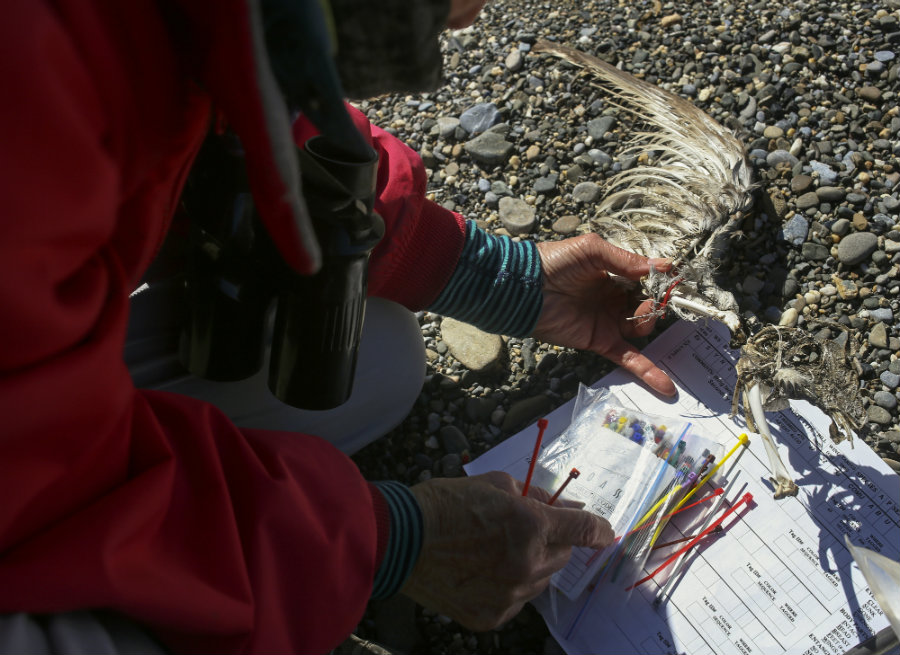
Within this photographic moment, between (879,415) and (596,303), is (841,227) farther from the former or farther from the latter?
(596,303)

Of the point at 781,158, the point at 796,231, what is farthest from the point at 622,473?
the point at 781,158

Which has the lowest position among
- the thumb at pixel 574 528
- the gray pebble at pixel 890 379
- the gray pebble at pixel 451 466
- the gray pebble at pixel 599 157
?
the gray pebble at pixel 451 466

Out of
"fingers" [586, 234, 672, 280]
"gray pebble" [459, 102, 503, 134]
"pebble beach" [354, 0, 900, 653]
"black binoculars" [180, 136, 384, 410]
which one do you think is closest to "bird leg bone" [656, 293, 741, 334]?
"fingers" [586, 234, 672, 280]

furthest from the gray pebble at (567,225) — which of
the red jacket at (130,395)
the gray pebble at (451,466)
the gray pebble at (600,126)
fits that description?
the red jacket at (130,395)

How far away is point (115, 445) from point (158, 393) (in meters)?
0.18

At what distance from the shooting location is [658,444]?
1.58 meters

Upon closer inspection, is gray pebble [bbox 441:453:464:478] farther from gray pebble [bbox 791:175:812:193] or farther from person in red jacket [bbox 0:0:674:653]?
gray pebble [bbox 791:175:812:193]

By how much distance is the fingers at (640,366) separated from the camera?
5.49 ft

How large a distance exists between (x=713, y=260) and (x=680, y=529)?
0.67 m

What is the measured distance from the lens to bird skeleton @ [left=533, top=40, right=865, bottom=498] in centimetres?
143

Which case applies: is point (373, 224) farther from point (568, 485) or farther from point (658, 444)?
point (658, 444)

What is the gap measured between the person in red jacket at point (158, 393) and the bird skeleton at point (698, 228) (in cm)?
67

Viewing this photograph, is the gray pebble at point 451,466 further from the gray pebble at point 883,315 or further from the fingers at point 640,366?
the gray pebble at point 883,315

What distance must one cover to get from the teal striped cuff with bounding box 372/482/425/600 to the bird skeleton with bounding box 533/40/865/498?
782mm
